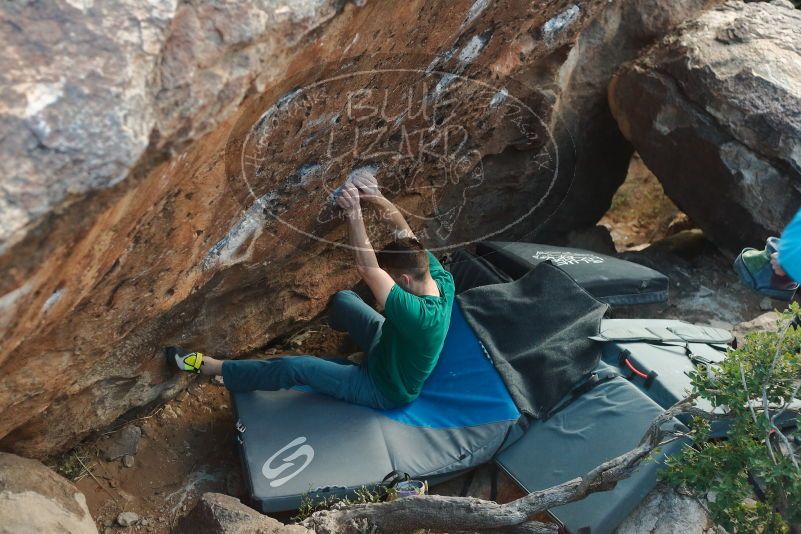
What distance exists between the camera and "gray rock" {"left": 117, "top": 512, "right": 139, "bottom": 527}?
3656 millimetres

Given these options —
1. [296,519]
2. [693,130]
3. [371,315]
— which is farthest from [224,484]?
[693,130]

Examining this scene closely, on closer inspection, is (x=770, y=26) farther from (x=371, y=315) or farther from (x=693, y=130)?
(x=371, y=315)

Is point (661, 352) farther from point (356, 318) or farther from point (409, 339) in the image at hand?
point (356, 318)

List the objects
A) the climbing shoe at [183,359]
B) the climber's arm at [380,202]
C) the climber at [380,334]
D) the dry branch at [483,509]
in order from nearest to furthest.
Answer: the dry branch at [483,509]
the climber at [380,334]
the climber's arm at [380,202]
the climbing shoe at [183,359]

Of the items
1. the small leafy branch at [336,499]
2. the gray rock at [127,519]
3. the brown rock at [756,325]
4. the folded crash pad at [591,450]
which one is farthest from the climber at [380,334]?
the brown rock at [756,325]

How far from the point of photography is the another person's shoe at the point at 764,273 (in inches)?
134

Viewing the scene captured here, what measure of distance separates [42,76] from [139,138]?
253mm

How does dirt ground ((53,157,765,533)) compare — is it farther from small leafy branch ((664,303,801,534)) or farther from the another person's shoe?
the another person's shoe

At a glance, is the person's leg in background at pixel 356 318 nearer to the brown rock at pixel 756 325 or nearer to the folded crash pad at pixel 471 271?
the folded crash pad at pixel 471 271

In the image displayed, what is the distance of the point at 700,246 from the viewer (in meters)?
6.00

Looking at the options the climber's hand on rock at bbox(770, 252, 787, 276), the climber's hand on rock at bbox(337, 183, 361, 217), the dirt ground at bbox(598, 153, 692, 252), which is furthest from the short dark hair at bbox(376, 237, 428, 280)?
the dirt ground at bbox(598, 153, 692, 252)

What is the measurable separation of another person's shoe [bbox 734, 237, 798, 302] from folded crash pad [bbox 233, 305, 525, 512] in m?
1.20

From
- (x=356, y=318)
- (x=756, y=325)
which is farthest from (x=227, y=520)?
(x=756, y=325)

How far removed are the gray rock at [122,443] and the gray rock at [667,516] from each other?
2.36 m
